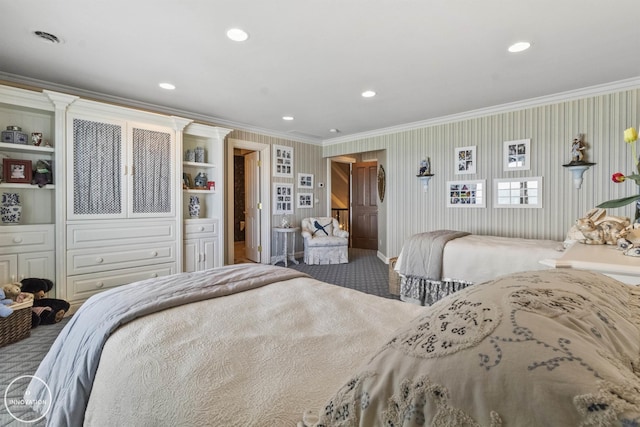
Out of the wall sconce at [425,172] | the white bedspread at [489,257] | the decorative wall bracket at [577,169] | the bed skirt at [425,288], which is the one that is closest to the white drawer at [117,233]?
the bed skirt at [425,288]

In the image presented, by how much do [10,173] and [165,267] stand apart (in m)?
1.78

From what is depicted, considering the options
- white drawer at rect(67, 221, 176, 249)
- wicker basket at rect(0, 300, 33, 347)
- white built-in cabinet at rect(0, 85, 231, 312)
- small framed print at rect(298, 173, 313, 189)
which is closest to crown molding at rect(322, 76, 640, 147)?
small framed print at rect(298, 173, 313, 189)

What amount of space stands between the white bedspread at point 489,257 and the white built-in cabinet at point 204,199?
313cm

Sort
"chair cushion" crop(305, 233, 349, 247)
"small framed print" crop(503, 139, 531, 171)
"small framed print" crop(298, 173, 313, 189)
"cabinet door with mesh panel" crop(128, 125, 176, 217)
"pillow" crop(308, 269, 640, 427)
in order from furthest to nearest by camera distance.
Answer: "small framed print" crop(298, 173, 313, 189), "chair cushion" crop(305, 233, 349, 247), "small framed print" crop(503, 139, 531, 171), "cabinet door with mesh panel" crop(128, 125, 176, 217), "pillow" crop(308, 269, 640, 427)

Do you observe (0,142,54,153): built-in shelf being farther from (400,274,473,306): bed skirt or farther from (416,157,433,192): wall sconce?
(416,157,433,192): wall sconce

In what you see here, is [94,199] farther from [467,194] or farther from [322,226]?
[467,194]

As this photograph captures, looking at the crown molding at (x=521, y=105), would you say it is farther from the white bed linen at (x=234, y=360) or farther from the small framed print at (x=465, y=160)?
the white bed linen at (x=234, y=360)

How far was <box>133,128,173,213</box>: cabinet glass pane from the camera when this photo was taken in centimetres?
362

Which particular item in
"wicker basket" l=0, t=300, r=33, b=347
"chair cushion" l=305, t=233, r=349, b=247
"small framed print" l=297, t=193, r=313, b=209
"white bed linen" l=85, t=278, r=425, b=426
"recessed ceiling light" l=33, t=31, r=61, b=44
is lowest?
"wicker basket" l=0, t=300, r=33, b=347

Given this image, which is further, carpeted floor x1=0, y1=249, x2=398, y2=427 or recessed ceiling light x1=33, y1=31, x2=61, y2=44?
recessed ceiling light x1=33, y1=31, x2=61, y2=44

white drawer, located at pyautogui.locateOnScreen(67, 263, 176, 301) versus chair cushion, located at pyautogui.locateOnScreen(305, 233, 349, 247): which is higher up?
chair cushion, located at pyautogui.locateOnScreen(305, 233, 349, 247)

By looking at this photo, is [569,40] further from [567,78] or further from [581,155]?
[581,155]

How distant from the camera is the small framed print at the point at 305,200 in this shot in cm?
609

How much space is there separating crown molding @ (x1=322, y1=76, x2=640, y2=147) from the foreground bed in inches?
153
